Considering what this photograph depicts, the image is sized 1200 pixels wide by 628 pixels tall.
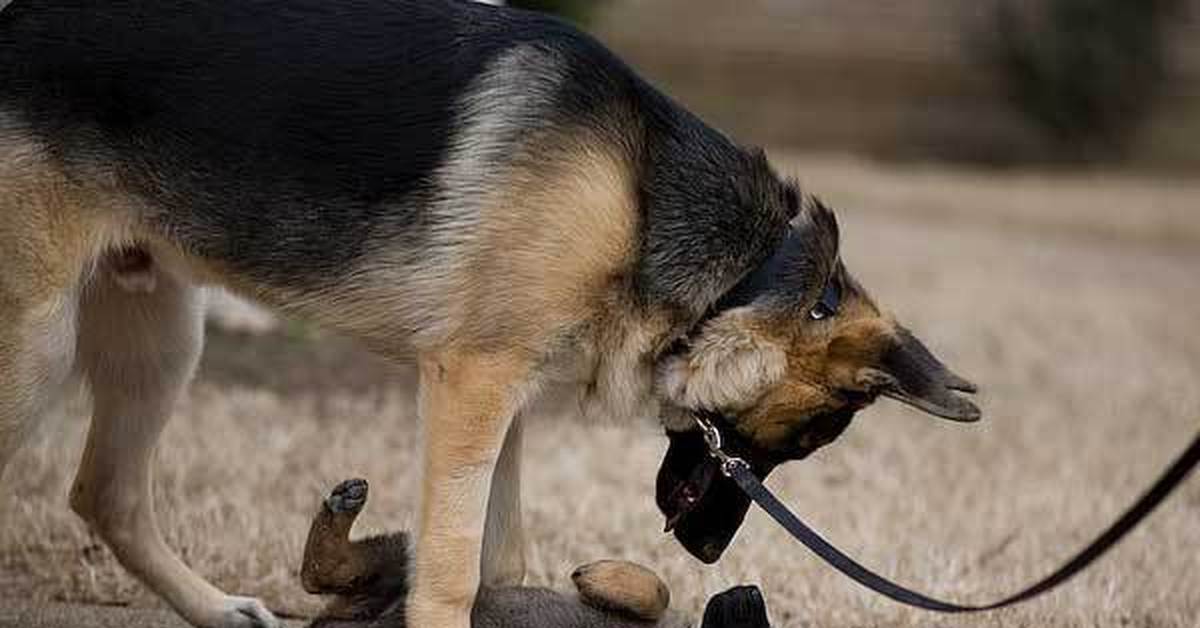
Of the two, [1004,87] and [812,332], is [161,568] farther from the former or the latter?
[1004,87]

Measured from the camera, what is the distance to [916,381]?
376 centimetres

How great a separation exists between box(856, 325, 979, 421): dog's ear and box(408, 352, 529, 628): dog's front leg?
70 centimetres

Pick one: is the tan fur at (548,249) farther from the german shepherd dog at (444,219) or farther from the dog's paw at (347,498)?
the dog's paw at (347,498)

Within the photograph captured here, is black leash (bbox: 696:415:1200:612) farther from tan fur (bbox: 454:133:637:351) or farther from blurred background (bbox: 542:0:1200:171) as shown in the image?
blurred background (bbox: 542:0:1200:171)

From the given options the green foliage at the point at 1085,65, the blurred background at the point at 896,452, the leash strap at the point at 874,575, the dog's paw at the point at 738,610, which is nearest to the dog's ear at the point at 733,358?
the leash strap at the point at 874,575

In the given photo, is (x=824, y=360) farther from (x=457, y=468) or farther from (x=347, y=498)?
(x=347, y=498)

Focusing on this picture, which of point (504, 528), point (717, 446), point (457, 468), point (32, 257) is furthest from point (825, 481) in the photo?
point (32, 257)

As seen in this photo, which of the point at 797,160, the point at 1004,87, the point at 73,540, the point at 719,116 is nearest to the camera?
the point at 73,540

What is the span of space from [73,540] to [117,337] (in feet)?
2.98

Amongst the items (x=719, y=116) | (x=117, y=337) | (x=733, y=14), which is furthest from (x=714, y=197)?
(x=733, y=14)

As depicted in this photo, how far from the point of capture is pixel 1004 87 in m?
20.9

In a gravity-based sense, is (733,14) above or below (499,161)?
below

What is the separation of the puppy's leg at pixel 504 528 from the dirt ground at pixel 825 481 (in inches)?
14.5

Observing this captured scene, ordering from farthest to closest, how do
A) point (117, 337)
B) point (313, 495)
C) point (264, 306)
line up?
1. point (313, 495)
2. point (117, 337)
3. point (264, 306)
